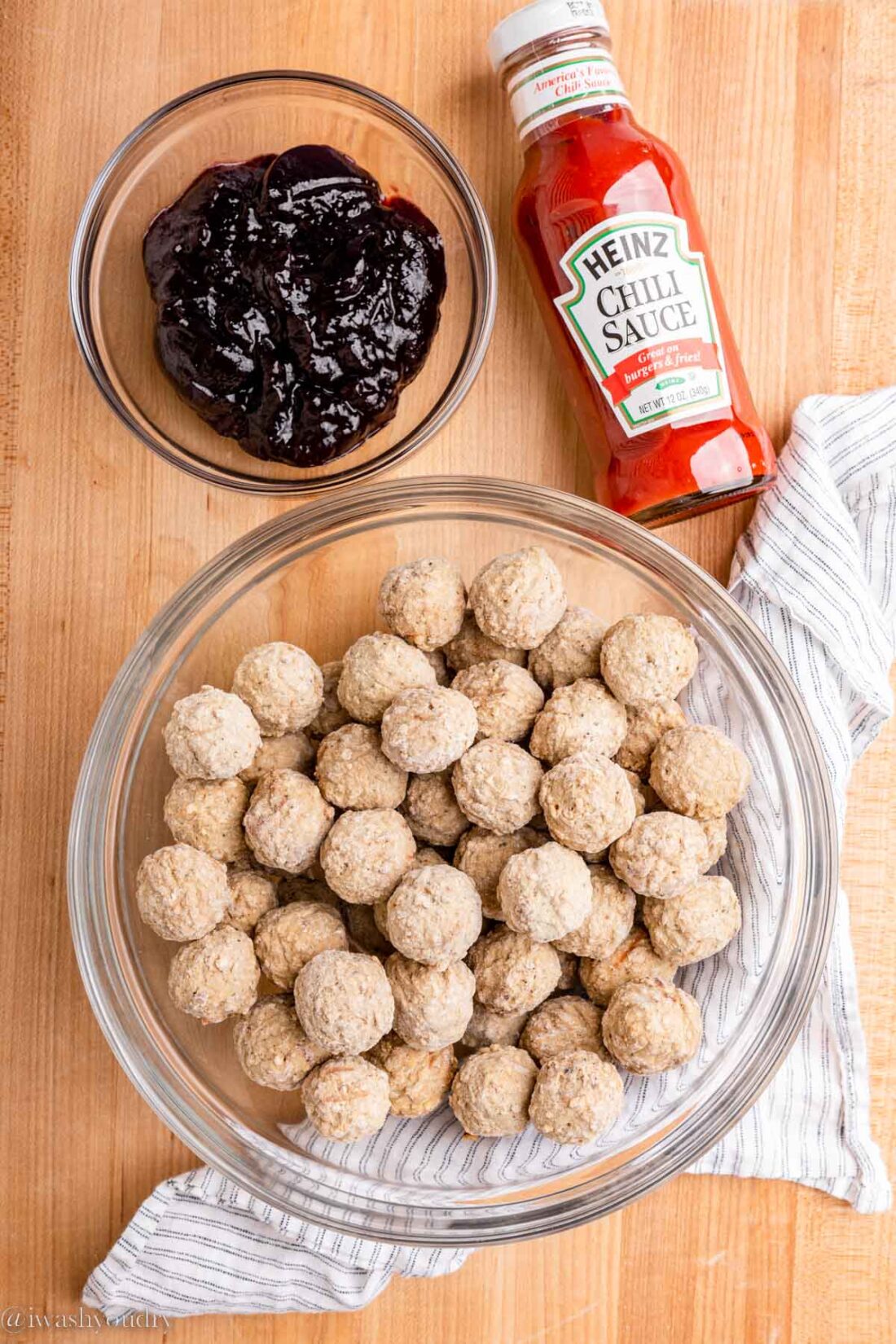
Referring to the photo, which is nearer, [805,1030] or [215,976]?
[215,976]

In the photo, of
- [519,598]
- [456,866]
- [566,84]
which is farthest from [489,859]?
[566,84]

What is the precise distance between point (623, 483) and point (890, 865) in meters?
0.54

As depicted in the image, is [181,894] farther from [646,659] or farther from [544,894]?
[646,659]

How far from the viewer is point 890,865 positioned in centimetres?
123

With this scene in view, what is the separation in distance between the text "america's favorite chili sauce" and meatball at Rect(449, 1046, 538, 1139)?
566 mm

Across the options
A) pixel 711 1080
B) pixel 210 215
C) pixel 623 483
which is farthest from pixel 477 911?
pixel 210 215

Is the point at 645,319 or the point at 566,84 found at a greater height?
the point at 566,84

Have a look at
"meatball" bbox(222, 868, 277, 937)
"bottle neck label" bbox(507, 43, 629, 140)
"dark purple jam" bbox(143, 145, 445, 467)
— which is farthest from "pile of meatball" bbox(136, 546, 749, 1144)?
"bottle neck label" bbox(507, 43, 629, 140)

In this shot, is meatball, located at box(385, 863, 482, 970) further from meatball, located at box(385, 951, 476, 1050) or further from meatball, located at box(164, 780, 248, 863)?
meatball, located at box(164, 780, 248, 863)

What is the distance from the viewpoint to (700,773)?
98 centimetres

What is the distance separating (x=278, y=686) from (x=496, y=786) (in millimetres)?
220

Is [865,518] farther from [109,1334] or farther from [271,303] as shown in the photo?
[109,1334]

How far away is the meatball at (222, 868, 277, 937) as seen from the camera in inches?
39.2

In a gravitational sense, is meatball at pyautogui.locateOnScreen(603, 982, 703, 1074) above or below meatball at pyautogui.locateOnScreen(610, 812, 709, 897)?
below
